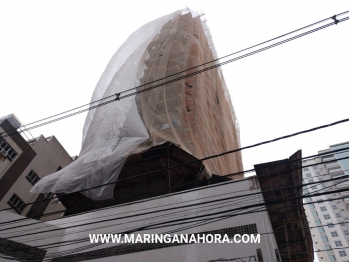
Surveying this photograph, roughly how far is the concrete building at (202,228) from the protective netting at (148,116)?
4.30ft

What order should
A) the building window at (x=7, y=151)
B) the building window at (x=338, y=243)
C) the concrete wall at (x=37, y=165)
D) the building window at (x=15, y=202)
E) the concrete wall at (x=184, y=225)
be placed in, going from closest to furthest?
the concrete wall at (x=184, y=225), the building window at (x=15, y=202), the concrete wall at (x=37, y=165), the building window at (x=7, y=151), the building window at (x=338, y=243)

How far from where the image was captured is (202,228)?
692cm

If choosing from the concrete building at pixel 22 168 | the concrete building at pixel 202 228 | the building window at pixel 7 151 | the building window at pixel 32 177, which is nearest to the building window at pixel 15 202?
the concrete building at pixel 22 168

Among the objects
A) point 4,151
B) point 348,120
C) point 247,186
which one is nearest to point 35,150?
point 4,151

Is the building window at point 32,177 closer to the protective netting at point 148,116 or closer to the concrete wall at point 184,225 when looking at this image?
the concrete wall at point 184,225

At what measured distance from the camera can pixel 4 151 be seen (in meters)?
Result: 16.0

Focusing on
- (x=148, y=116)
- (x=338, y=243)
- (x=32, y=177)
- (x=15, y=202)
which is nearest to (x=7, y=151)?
(x=32, y=177)

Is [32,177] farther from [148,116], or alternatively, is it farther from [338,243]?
[338,243]

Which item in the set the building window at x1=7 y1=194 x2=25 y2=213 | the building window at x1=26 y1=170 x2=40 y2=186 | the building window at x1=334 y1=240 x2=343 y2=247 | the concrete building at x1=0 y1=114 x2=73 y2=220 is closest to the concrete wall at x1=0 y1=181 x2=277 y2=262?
the concrete building at x1=0 y1=114 x2=73 y2=220

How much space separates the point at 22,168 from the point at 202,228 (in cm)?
1420

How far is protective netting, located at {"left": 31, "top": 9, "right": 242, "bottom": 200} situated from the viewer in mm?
8047

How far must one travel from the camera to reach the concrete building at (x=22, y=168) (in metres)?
15.5

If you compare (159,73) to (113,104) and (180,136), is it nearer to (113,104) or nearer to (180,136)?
(113,104)

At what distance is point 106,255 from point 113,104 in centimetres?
503
